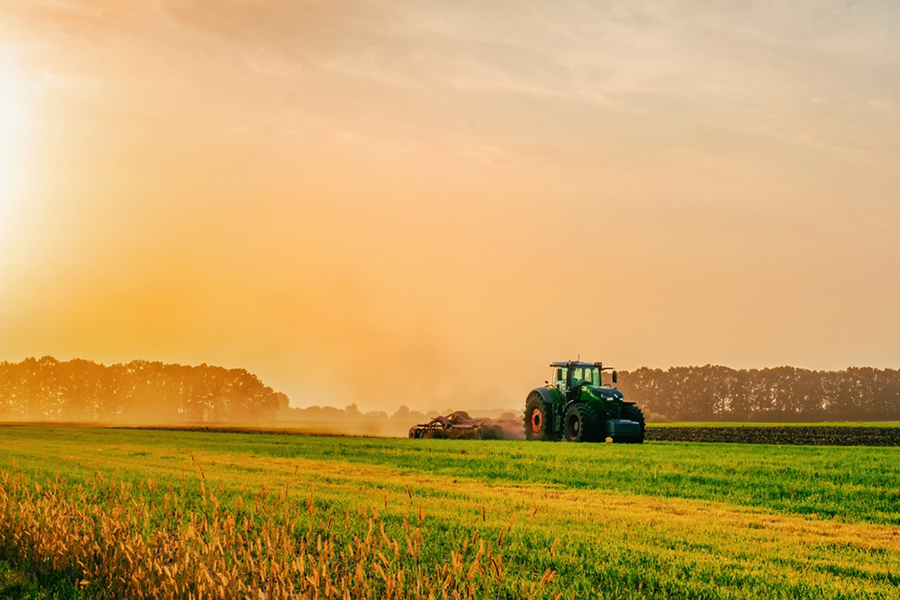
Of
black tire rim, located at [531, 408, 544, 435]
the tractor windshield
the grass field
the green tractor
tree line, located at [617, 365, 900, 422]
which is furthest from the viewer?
tree line, located at [617, 365, 900, 422]

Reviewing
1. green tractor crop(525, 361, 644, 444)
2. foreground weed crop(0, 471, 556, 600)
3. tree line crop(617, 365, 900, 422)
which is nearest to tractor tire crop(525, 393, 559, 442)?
green tractor crop(525, 361, 644, 444)

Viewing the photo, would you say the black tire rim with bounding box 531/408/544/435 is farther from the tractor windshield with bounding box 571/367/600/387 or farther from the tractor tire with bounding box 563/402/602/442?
the tractor tire with bounding box 563/402/602/442

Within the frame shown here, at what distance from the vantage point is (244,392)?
142 metres

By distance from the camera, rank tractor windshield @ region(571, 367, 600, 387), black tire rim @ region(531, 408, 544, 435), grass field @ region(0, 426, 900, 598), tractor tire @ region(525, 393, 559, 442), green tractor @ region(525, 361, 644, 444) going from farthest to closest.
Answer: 1. black tire rim @ region(531, 408, 544, 435)
2. tractor tire @ region(525, 393, 559, 442)
3. tractor windshield @ region(571, 367, 600, 387)
4. green tractor @ region(525, 361, 644, 444)
5. grass field @ region(0, 426, 900, 598)

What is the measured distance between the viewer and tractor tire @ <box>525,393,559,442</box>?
34.7 meters

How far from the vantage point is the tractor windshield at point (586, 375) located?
34.3m

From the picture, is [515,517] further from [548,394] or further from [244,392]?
[244,392]

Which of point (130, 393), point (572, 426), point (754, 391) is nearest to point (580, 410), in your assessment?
point (572, 426)

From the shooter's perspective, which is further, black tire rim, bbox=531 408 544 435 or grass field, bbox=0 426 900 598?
black tire rim, bbox=531 408 544 435

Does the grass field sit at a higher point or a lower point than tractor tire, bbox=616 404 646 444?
lower

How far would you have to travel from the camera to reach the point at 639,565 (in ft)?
31.1

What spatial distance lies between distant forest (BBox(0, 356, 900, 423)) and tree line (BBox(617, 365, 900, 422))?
0.50ft

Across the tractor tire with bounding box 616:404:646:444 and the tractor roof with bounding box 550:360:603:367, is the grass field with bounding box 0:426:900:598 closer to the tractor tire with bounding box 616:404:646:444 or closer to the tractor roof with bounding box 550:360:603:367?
the tractor tire with bounding box 616:404:646:444

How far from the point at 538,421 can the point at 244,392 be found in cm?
11409
